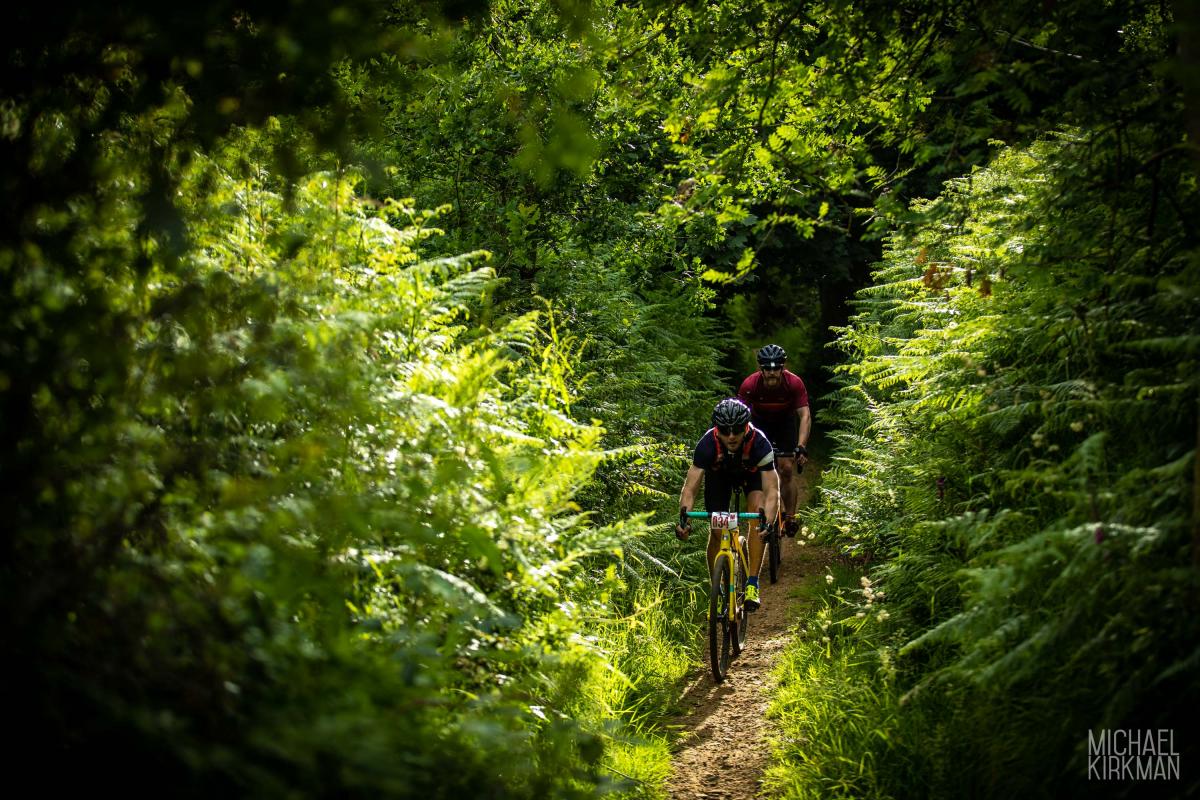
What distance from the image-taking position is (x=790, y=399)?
389 inches

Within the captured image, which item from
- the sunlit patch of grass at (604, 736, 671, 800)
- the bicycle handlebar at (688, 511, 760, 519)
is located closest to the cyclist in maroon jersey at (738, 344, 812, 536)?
the bicycle handlebar at (688, 511, 760, 519)

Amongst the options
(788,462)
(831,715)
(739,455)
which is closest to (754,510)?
(739,455)

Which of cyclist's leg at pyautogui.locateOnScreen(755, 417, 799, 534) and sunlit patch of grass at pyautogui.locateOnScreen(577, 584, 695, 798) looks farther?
cyclist's leg at pyautogui.locateOnScreen(755, 417, 799, 534)

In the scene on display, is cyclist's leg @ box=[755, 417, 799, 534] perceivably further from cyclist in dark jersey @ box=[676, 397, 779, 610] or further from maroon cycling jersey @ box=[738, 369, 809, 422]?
cyclist in dark jersey @ box=[676, 397, 779, 610]

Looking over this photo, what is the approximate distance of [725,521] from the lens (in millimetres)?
6828

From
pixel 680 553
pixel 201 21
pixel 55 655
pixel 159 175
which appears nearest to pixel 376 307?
pixel 159 175

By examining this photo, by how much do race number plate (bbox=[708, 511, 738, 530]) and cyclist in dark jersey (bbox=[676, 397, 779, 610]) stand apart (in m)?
0.22

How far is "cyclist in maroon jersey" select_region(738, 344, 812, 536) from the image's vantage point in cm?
967

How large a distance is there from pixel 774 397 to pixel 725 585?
11.8 ft

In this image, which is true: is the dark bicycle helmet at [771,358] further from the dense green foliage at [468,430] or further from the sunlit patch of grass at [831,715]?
the sunlit patch of grass at [831,715]

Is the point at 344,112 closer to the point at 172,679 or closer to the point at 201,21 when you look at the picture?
the point at 201,21

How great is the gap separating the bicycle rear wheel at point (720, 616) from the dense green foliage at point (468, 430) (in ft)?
1.22

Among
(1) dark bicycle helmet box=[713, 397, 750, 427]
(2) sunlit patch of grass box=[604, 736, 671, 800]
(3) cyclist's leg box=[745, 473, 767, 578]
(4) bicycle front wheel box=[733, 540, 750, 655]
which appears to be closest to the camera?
(2) sunlit patch of grass box=[604, 736, 671, 800]

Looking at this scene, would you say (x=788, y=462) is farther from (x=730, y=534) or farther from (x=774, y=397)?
(x=730, y=534)
